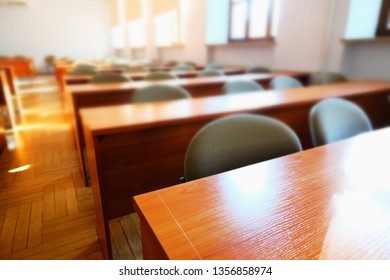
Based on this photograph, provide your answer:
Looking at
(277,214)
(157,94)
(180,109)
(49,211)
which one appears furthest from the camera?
(157,94)

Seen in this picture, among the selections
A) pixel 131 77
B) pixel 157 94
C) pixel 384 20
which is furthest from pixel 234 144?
pixel 384 20

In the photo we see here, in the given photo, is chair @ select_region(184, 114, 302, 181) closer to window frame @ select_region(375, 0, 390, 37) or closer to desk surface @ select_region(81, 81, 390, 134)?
desk surface @ select_region(81, 81, 390, 134)

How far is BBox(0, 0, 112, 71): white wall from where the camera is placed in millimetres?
9094

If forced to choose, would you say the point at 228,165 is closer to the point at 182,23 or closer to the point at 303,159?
the point at 303,159

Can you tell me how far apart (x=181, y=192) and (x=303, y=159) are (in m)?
0.37

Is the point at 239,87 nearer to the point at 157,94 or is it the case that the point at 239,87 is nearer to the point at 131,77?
the point at 157,94

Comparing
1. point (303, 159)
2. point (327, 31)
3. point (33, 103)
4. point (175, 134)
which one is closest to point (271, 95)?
point (175, 134)

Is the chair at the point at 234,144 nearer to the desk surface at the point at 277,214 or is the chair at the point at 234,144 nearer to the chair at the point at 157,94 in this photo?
the desk surface at the point at 277,214

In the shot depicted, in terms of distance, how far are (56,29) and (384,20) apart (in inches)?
413

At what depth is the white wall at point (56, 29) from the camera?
29.8 feet

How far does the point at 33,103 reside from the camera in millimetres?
4723

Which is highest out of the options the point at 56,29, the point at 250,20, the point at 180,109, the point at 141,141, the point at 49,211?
the point at 56,29

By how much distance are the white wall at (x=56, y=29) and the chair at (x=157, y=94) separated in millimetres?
9990

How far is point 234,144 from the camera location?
2.71 ft
